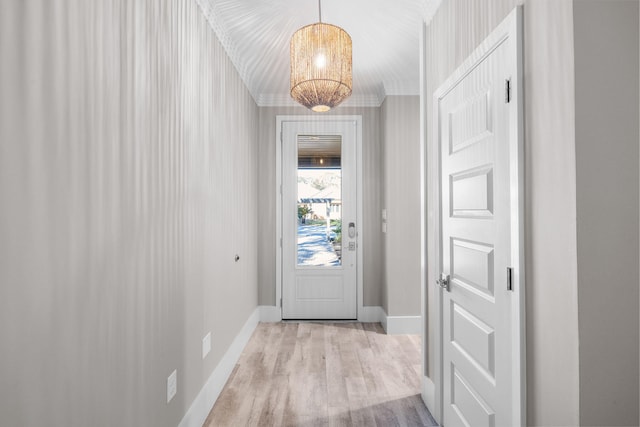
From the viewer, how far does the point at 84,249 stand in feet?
3.51

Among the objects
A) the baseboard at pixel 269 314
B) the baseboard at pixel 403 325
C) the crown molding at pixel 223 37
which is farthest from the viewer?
the baseboard at pixel 269 314

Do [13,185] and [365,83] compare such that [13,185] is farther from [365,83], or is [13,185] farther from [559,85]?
[365,83]

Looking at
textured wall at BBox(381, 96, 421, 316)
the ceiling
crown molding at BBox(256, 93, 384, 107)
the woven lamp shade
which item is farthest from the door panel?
crown molding at BBox(256, 93, 384, 107)

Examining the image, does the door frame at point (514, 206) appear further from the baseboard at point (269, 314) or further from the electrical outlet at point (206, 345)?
the baseboard at point (269, 314)

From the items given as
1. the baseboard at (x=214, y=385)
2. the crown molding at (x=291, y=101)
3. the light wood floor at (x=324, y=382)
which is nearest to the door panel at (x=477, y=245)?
the light wood floor at (x=324, y=382)

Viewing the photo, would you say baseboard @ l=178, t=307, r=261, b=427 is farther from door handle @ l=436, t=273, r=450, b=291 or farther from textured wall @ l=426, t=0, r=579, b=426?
textured wall @ l=426, t=0, r=579, b=426

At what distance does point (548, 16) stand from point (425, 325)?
1794mm

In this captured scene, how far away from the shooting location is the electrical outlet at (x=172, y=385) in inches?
65.8

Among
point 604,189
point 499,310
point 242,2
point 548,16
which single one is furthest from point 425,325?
point 242,2

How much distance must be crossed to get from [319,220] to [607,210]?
3.18 m

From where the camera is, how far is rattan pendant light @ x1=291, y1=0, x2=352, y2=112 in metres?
2.11

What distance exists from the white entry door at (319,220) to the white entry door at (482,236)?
81.3 inches

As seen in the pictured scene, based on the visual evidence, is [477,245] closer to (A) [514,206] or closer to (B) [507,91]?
(A) [514,206]

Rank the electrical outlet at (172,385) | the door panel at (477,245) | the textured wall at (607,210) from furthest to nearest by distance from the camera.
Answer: the electrical outlet at (172,385) → the door panel at (477,245) → the textured wall at (607,210)
